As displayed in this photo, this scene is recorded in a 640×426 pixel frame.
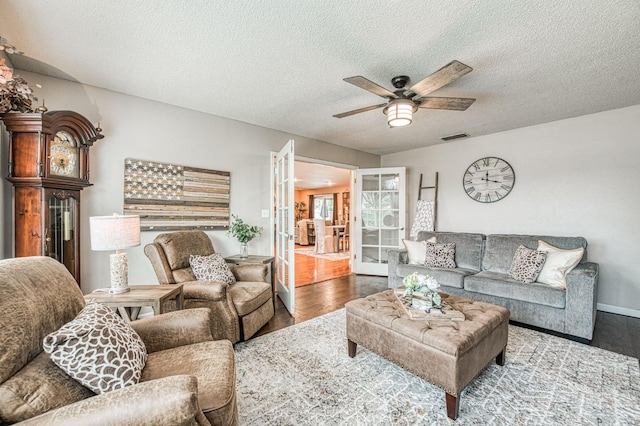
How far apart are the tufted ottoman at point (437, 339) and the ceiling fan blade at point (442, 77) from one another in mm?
1724

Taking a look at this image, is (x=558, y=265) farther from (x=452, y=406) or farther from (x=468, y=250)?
(x=452, y=406)

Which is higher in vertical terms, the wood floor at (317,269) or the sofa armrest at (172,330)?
the sofa armrest at (172,330)

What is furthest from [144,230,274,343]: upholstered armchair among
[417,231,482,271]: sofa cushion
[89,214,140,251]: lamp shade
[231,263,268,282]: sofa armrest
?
[417,231,482,271]: sofa cushion

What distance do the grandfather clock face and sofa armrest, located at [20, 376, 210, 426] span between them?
2.16 meters

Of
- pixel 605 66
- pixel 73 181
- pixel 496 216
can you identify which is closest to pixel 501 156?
pixel 496 216

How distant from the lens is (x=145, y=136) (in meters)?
3.11

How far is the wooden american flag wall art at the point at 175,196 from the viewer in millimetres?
3039

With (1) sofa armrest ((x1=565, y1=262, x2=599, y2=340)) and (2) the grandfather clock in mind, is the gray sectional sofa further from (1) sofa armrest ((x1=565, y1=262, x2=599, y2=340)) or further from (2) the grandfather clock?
(2) the grandfather clock

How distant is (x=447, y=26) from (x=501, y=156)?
316cm

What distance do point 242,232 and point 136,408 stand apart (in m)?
2.70

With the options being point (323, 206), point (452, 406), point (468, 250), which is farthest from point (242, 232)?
point (323, 206)

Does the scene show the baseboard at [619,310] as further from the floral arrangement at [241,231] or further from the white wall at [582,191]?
the floral arrangement at [241,231]

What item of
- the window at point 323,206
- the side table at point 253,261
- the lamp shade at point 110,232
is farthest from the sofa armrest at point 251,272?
the window at point 323,206

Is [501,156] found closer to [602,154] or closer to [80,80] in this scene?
[602,154]
